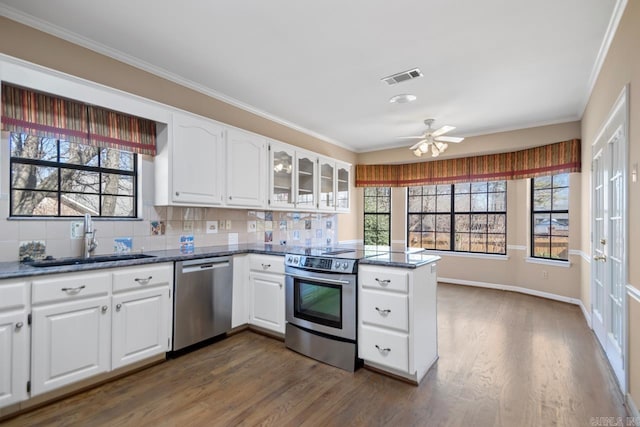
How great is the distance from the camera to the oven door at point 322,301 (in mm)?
2518

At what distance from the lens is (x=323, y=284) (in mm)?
2691

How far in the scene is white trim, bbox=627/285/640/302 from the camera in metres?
1.82

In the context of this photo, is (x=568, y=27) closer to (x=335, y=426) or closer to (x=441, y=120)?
(x=441, y=120)

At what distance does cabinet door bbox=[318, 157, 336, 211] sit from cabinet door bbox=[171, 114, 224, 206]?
170 cm

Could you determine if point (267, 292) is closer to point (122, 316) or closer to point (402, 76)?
point (122, 316)

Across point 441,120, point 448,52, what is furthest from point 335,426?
point 441,120

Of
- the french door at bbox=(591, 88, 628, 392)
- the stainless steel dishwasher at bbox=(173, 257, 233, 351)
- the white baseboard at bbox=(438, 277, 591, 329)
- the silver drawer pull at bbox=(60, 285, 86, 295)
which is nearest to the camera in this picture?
the silver drawer pull at bbox=(60, 285, 86, 295)

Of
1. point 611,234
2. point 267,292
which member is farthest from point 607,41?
point 267,292

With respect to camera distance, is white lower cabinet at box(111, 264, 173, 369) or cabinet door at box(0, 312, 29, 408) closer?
cabinet door at box(0, 312, 29, 408)

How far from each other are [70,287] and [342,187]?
12.4 ft

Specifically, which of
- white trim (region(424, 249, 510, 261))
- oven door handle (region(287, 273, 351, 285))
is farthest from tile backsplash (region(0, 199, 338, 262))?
white trim (region(424, 249, 510, 261))

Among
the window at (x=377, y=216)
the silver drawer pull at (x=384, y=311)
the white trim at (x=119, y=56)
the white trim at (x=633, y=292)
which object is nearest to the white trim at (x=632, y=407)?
the white trim at (x=633, y=292)

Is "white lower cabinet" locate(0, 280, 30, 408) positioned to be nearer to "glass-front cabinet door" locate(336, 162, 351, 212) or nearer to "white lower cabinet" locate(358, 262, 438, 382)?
"white lower cabinet" locate(358, 262, 438, 382)

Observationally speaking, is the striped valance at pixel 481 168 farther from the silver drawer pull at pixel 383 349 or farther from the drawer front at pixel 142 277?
the drawer front at pixel 142 277
